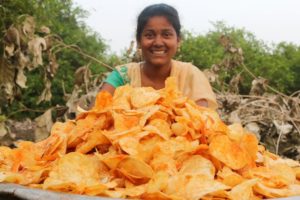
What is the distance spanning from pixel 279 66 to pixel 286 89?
595mm

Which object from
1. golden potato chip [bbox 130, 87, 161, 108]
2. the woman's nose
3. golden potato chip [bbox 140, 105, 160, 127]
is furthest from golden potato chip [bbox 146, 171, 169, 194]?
the woman's nose

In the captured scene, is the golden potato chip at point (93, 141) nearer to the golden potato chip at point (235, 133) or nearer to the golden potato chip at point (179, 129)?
the golden potato chip at point (179, 129)

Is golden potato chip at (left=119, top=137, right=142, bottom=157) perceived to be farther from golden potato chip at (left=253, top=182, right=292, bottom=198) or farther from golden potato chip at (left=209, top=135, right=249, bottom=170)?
golden potato chip at (left=253, top=182, right=292, bottom=198)

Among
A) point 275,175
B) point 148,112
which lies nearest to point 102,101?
point 148,112

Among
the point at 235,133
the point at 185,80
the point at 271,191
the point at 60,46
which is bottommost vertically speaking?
the point at 271,191

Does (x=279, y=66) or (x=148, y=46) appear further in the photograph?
(x=279, y=66)

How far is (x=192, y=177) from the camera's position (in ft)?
4.60

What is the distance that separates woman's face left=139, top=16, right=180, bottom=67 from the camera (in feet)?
7.97

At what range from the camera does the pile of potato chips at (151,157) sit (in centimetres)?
140

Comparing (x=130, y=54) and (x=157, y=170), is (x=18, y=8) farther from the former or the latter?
(x=157, y=170)

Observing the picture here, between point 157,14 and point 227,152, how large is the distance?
1.05 metres

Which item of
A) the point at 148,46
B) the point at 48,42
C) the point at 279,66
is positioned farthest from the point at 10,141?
the point at 279,66

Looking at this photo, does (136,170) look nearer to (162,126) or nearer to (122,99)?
(162,126)

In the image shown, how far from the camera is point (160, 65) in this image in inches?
99.7
